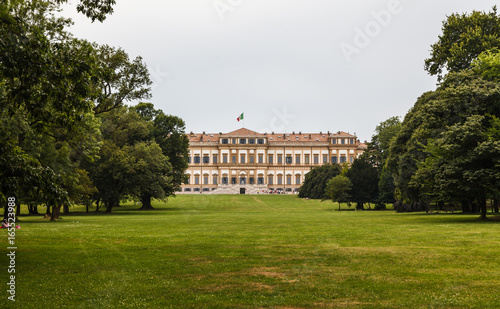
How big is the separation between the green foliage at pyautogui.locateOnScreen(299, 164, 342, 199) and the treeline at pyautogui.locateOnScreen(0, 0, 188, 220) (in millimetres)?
25856

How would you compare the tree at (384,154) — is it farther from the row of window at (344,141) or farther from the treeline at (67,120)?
the row of window at (344,141)

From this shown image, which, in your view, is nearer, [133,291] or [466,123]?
[133,291]

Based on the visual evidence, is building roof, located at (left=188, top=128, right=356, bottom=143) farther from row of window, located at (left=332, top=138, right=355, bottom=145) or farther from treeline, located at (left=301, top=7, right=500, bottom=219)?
treeline, located at (left=301, top=7, right=500, bottom=219)

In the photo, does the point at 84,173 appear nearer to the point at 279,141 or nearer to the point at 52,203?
the point at 52,203

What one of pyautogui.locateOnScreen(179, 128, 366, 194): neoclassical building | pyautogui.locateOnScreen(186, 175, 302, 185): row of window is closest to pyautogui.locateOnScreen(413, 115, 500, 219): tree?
pyautogui.locateOnScreen(179, 128, 366, 194): neoclassical building

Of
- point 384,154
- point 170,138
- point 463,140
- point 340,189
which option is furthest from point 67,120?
point 384,154

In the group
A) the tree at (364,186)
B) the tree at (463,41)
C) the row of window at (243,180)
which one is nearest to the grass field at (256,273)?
the tree at (463,41)

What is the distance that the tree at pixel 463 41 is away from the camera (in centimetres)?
3797

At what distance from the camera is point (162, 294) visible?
782 centimetres

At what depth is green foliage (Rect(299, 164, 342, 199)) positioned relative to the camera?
255ft

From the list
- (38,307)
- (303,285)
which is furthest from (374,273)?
(38,307)

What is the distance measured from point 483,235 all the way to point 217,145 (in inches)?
4284

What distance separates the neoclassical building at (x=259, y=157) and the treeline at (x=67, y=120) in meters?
60.7

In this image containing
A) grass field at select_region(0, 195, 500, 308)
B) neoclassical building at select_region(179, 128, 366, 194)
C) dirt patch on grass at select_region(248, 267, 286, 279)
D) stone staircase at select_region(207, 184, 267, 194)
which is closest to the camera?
grass field at select_region(0, 195, 500, 308)
